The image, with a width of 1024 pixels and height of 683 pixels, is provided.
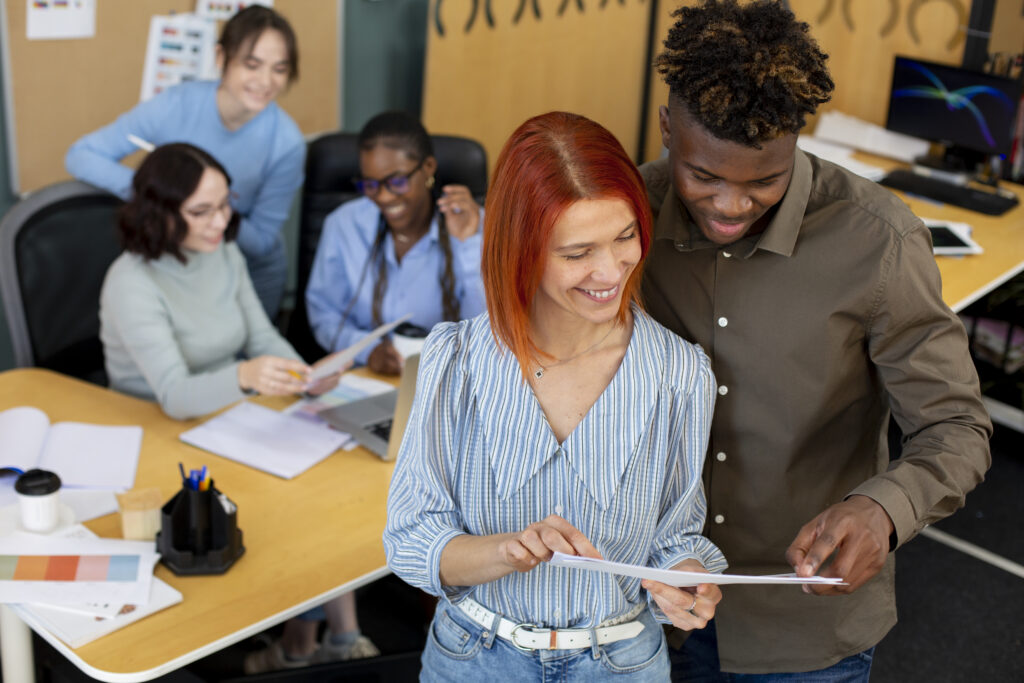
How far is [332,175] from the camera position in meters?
3.14

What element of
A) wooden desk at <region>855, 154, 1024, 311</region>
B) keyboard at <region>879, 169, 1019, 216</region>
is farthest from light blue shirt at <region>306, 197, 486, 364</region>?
keyboard at <region>879, 169, 1019, 216</region>

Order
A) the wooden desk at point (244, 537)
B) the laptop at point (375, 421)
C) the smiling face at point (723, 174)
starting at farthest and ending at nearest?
the laptop at point (375, 421) → the wooden desk at point (244, 537) → the smiling face at point (723, 174)

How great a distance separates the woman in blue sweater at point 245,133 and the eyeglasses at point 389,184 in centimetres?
50

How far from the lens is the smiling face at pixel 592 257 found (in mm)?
1281

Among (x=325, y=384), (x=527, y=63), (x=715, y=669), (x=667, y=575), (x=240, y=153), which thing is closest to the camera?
(x=667, y=575)

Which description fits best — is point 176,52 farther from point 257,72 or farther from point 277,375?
point 277,375

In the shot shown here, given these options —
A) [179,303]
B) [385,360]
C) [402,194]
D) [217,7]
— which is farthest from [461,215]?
[217,7]

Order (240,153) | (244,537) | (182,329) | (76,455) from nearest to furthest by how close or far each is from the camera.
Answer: (244,537)
(76,455)
(182,329)
(240,153)

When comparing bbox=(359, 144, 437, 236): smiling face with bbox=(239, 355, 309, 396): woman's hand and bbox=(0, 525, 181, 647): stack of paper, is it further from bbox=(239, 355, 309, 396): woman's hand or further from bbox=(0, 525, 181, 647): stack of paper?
bbox=(0, 525, 181, 647): stack of paper

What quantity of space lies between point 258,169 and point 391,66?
4.33 feet

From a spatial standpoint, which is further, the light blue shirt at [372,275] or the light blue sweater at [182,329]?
the light blue shirt at [372,275]

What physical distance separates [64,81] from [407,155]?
139cm

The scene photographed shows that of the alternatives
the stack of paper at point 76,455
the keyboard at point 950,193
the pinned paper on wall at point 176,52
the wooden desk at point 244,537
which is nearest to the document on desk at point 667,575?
the wooden desk at point 244,537

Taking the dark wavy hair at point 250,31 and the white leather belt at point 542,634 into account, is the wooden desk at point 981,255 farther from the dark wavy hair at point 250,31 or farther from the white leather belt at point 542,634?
the dark wavy hair at point 250,31
